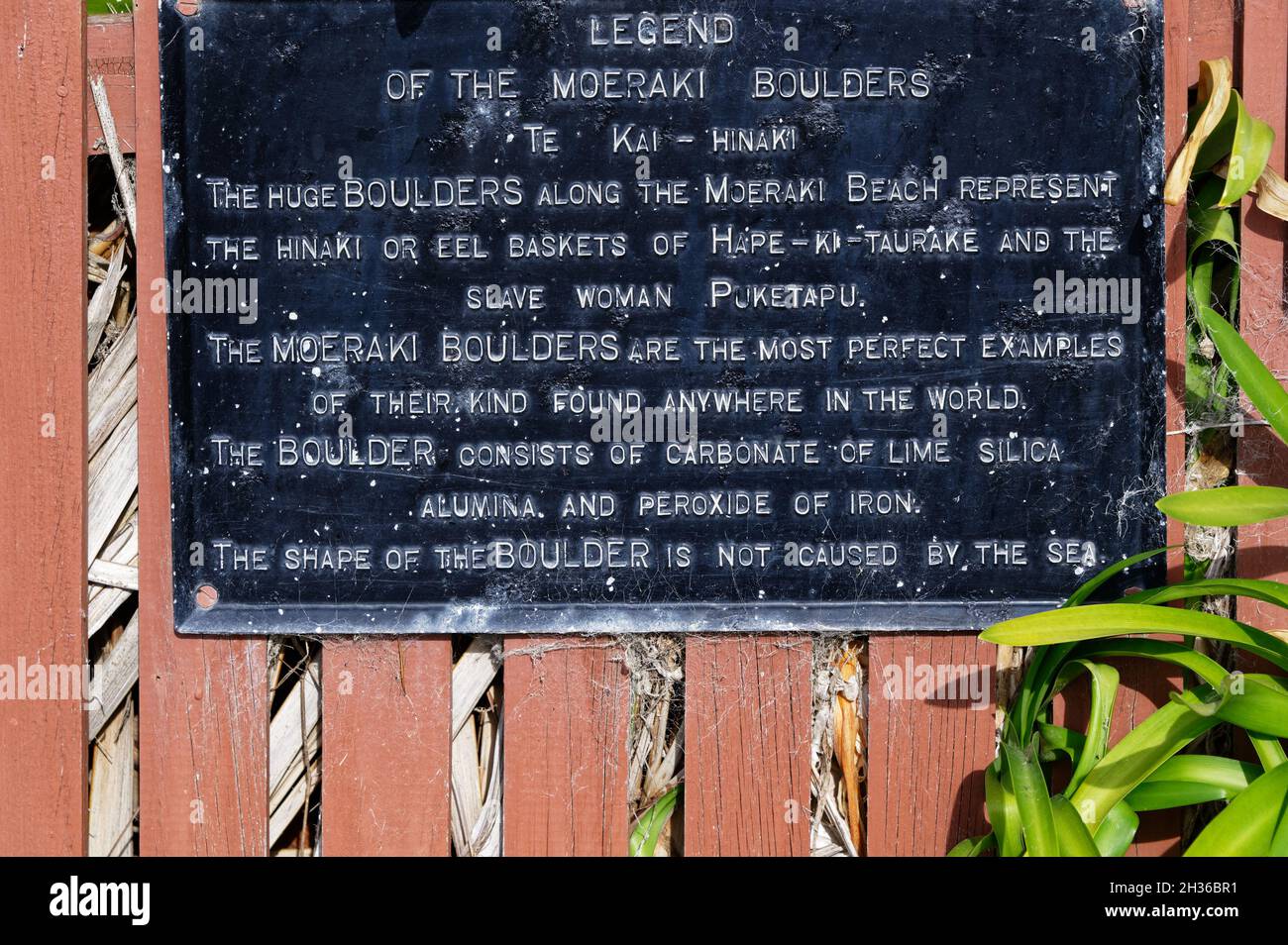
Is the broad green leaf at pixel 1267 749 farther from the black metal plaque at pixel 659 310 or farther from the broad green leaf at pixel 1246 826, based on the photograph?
the black metal plaque at pixel 659 310

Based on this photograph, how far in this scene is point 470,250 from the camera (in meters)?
2.01

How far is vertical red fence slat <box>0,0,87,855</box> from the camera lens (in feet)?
6.77

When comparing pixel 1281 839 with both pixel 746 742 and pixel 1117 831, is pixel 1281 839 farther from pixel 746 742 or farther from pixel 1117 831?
pixel 746 742

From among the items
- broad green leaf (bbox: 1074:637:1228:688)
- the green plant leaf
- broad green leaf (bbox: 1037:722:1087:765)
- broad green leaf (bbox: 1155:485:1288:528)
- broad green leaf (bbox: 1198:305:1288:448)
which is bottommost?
the green plant leaf

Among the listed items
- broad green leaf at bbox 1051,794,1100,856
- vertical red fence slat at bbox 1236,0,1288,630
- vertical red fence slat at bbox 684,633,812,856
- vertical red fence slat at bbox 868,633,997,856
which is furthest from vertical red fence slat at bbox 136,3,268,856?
vertical red fence slat at bbox 1236,0,1288,630

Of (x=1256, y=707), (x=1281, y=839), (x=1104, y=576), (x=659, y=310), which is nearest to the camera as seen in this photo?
(x=1281, y=839)

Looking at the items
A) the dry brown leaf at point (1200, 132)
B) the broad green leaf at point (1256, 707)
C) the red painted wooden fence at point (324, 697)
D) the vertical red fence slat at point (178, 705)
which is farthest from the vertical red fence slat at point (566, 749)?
the dry brown leaf at point (1200, 132)

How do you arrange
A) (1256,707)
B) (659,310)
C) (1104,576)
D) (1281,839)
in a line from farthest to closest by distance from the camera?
1. (659,310)
2. (1104,576)
3. (1256,707)
4. (1281,839)

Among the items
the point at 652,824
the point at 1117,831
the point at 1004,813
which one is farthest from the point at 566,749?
the point at 1117,831

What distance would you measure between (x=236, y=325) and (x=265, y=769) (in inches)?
39.3

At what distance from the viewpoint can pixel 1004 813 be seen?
5.94 feet

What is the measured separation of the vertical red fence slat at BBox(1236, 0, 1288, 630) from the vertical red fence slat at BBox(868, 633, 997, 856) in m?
0.62

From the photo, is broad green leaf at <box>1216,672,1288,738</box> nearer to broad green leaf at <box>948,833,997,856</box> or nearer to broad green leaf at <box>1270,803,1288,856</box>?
broad green leaf at <box>1270,803,1288,856</box>

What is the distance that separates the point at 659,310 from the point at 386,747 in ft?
3.77
